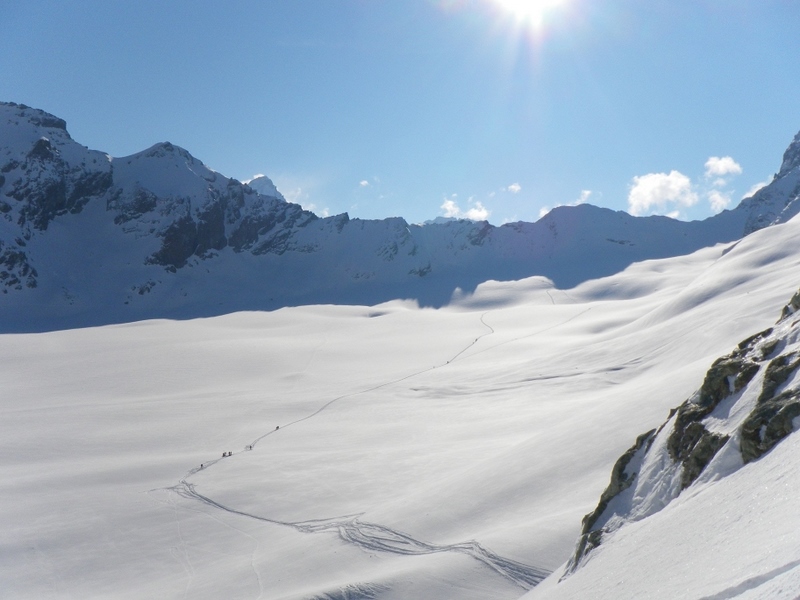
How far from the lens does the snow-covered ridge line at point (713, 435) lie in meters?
6.61

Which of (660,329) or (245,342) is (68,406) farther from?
(660,329)

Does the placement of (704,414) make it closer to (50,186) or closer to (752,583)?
(752,583)

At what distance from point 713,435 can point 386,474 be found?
14.0 metres

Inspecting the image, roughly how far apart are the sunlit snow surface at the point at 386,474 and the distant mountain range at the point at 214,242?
→ 62.7 meters

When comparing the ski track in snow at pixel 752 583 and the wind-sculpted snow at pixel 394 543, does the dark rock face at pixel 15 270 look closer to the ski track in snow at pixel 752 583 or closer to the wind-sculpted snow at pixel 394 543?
the wind-sculpted snow at pixel 394 543

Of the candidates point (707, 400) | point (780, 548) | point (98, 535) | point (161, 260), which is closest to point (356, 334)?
point (98, 535)

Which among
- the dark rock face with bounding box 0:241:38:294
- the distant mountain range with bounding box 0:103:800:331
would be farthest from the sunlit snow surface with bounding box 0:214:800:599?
the distant mountain range with bounding box 0:103:800:331

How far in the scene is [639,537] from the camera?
681cm

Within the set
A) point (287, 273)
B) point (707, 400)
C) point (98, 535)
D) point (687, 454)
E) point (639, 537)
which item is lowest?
point (98, 535)

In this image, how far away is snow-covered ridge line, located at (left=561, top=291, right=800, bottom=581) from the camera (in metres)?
6.61

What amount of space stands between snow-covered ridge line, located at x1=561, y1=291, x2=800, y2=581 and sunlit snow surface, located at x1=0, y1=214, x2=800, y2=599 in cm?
48

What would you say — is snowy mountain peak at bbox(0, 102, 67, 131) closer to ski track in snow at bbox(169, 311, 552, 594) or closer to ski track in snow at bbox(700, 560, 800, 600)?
ski track in snow at bbox(169, 311, 552, 594)

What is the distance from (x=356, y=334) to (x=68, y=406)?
1318 inches

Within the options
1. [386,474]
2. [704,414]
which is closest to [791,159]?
[386,474]
